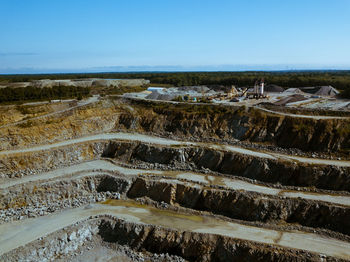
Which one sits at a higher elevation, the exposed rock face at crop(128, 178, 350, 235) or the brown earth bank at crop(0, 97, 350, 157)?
the brown earth bank at crop(0, 97, 350, 157)

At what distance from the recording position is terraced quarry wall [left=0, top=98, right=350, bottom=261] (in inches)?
972

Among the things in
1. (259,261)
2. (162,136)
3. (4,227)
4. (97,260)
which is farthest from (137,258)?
(162,136)

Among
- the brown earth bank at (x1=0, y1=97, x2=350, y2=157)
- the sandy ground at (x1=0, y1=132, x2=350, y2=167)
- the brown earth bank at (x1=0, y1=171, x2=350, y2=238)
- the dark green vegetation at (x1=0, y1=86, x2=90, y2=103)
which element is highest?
the dark green vegetation at (x1=0, y1=86, x2=90, y2=103)

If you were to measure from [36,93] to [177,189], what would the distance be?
48583mm

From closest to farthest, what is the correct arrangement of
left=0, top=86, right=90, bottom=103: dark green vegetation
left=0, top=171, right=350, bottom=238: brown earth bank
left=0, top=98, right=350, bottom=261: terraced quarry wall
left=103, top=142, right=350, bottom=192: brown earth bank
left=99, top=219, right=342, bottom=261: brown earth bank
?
left=99, top=219, right=342, bottom=261: brown earth bank → left=0, top=98, right=350, bottom=261: terraced quarry wall → left=0, top=171, right=350, bottom=238: brown earth bank → left=103, top=142, right=350, bottom=192: brown earth bank → left=0, top=86, right=90, bottom=103: dark green vegetation

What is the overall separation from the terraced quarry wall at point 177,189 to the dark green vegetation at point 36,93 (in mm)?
13594

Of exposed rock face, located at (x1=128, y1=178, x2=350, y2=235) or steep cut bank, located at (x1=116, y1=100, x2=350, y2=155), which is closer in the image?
exposed rock face, located at (x1=128, y1=178, x2=350, y2=235)

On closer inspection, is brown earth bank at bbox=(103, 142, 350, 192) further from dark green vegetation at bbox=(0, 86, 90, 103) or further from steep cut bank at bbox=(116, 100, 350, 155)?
dark green vegetation at bbox=(0, 86, 90, 103)

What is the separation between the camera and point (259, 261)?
2225cm

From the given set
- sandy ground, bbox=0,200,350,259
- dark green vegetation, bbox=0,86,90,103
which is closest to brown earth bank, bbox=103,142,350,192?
sandy ground, bbox=0,200,350,259

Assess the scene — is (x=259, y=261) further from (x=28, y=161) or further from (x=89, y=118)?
(x=89, y=118)

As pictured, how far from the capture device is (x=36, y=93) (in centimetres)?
6362

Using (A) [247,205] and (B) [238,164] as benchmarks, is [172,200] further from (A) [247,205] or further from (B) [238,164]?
(B) [238,164]

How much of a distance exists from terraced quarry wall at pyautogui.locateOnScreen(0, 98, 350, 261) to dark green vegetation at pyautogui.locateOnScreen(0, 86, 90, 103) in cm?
1359
